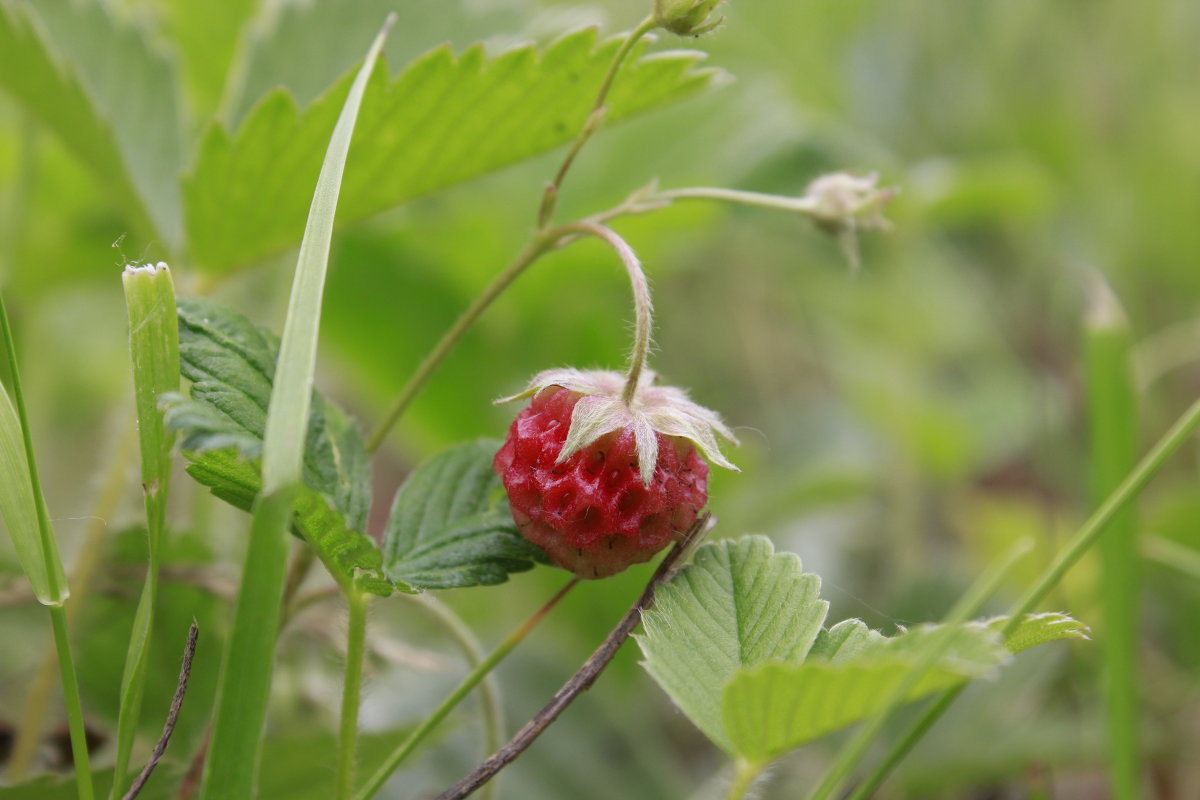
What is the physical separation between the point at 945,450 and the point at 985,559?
6.7 inches

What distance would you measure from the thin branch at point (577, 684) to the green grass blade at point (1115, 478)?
0.38 m

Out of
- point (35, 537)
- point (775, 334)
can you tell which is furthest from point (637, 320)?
point (775, 334)

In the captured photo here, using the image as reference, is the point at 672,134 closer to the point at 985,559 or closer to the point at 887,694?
the point at 985,559

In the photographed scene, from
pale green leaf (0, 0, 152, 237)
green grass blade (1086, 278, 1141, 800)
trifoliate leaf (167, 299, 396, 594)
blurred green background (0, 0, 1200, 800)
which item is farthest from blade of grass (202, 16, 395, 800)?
green grass blade (1086, 278, 1141, 800)

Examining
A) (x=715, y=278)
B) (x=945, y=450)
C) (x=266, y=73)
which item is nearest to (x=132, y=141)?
(x=266, y=73)

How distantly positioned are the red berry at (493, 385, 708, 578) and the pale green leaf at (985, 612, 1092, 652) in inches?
6.3

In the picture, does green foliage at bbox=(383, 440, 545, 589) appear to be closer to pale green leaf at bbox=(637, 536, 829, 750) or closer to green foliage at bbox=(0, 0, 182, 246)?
pale green leaf at bbox=(637, 536, 829, 750)

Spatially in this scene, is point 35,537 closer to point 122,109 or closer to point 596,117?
point 596,117

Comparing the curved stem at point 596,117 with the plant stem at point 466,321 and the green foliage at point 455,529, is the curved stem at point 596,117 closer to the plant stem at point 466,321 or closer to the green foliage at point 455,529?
the plant stem at point 466,321

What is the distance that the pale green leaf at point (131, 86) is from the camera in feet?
2.96

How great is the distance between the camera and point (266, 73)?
93 cm

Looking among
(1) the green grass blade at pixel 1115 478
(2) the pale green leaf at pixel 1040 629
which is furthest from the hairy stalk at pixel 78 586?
(1) the green grass blade at pixel 1115 478

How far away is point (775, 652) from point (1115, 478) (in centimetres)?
42

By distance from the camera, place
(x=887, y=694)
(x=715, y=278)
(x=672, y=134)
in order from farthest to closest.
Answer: (x=715, y=278) → (x=672, y=134) → (x=887, y=694)
